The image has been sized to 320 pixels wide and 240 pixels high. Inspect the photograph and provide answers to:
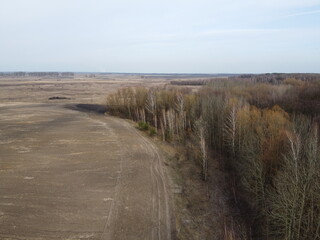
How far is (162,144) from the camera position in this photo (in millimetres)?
42500

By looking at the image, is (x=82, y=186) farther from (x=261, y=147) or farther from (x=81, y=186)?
(x=261, y=147)

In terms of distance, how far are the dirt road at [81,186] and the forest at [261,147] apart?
265 inches

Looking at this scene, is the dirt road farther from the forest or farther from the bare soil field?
the forest

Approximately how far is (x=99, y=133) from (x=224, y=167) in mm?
22092

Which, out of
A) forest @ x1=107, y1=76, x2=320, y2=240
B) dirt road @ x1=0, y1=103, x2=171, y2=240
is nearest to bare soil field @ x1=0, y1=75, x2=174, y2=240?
dirt road @ x1=0, y1=103, x2=171, y2=240

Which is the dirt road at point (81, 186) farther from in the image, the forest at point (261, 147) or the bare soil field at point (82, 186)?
the forest at point (261, 147)

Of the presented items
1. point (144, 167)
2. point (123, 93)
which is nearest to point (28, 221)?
point (144, 167)

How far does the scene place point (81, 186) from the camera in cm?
2572

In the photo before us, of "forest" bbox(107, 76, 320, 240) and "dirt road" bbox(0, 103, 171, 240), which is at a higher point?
"forest" bbox(107, 76, 320, 240)

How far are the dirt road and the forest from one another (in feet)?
22.1

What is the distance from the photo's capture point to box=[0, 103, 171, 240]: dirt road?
61.9 feet

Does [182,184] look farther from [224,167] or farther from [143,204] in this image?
[224,167]

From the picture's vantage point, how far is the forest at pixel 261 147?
52.4ft

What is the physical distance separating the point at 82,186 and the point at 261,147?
17372 mm
